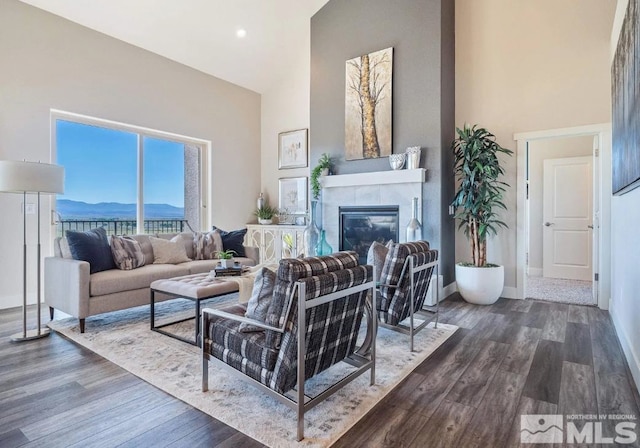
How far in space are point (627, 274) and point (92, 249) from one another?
15.9 ft

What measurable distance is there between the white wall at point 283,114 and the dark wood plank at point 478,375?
449cm

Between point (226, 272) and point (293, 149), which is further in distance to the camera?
point (293, 149)

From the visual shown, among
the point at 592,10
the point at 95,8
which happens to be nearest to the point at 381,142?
the point at 592,10

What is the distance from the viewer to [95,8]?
4.48m

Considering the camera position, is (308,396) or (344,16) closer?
(308,396)

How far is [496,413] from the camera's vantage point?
6.57 ft

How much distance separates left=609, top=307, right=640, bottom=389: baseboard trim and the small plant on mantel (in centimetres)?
387

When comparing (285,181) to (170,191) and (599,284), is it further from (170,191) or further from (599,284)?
(599,284)

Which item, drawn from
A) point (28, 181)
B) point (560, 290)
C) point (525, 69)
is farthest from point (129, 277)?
point (560, 290)

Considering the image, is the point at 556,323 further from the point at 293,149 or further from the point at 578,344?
the point at 293,149

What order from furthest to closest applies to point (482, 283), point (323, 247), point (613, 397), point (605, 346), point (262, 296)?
point (323, 247), point (482, 283), point (605, 346), point (613, 397), point (262, 296)

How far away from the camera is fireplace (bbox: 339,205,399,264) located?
16.4ft

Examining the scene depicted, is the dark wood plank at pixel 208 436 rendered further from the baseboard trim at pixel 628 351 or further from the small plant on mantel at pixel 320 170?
the small plant on mantel at pixel 320 170

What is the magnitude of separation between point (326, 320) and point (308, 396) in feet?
1.87
